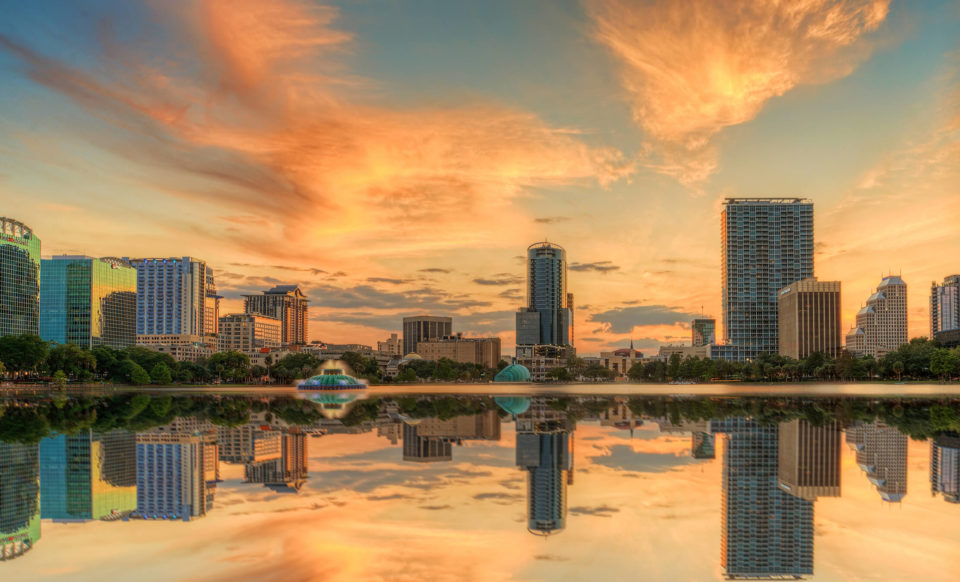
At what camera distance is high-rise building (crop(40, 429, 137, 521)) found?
21.6m

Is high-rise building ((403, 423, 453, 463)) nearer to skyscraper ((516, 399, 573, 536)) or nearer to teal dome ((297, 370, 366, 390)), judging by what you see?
skyscraper ((516, 399, 573, 536))

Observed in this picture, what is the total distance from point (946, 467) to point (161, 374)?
146 m

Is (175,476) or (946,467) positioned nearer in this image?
(175,476)

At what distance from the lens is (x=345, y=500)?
21.9 meters

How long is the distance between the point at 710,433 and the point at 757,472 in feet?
48.5

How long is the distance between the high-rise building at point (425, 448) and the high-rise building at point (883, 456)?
1590 cm

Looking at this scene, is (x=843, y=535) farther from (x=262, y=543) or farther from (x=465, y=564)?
(x=262, y=543)

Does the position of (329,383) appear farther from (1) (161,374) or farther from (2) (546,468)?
(2) (546,468)

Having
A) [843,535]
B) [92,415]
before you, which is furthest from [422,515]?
[92,415]

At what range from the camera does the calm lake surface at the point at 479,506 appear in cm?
1575

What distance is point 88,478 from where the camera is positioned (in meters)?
26.7

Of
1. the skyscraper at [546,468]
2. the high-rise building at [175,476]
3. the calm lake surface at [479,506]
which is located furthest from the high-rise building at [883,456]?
the high-rise building at [175,476]

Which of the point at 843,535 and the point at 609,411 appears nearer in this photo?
the point at 843,535

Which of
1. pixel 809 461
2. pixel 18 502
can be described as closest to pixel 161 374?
pixel 18 502
